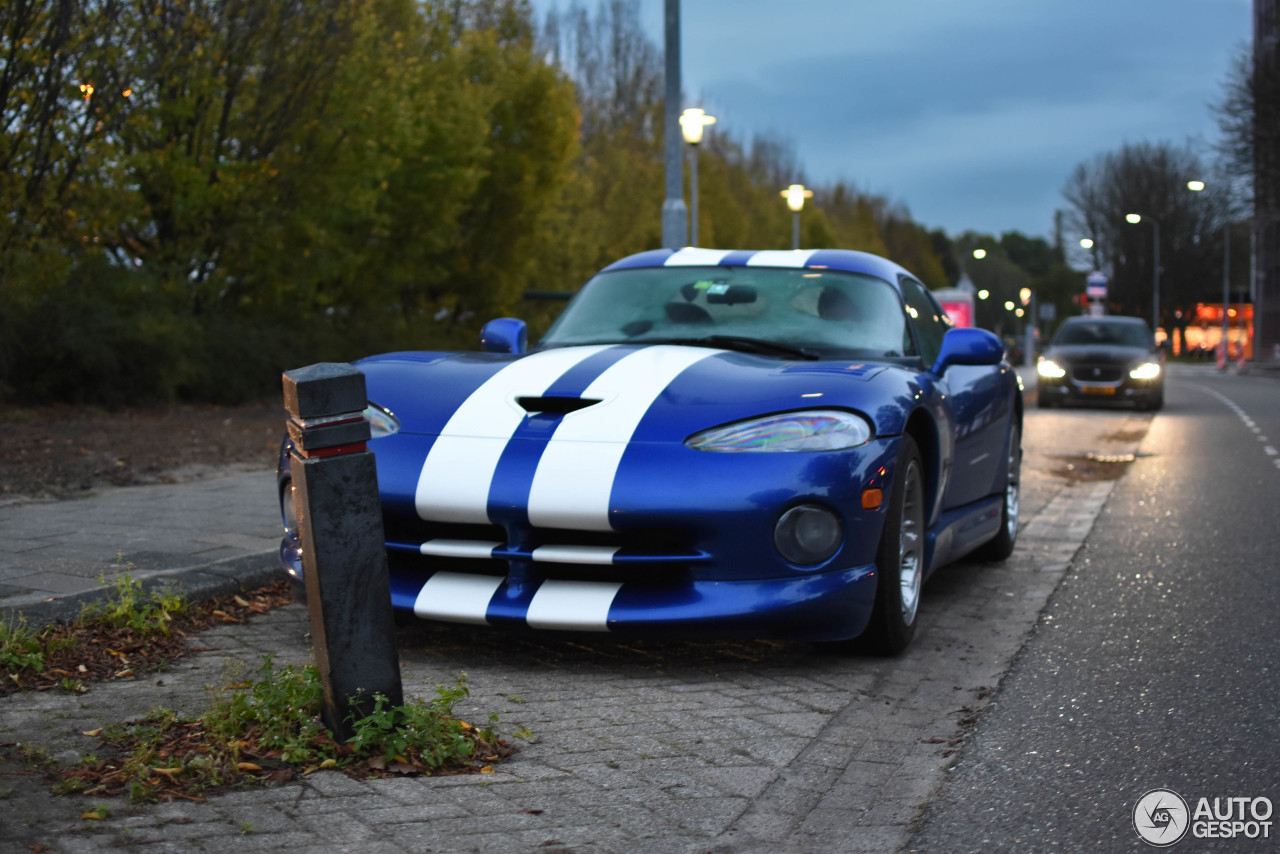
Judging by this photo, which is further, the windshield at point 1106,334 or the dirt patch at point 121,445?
the windshield at point 1106,334

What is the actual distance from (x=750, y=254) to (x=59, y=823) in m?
3.83

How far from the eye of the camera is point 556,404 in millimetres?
4348

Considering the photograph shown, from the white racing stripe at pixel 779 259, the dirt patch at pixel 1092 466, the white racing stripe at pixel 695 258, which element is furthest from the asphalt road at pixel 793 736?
the dirt patch at pixel 1092 466

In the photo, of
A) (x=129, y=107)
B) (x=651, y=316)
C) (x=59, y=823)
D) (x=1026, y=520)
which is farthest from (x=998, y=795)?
(x=129, y=107)

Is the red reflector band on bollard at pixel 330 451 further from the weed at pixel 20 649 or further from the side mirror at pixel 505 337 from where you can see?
the side mirror at pixel 505 337

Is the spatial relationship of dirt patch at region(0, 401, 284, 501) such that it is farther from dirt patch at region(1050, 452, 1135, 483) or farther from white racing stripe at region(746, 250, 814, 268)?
dirt patch at region(1050, 452, 1135, 483)

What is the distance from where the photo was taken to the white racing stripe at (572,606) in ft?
12.7

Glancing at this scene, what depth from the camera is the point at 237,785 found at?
2.95 metres

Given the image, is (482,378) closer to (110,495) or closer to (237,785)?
(237,785)

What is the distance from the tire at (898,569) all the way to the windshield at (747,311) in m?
0.76

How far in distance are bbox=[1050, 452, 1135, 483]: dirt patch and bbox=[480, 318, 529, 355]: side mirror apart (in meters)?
6.00

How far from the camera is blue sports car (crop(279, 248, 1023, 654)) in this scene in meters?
3.94

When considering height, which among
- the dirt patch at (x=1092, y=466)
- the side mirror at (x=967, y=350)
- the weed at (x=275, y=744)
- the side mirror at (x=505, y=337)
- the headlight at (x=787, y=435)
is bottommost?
the dirt patch at (x=1092, y=466)

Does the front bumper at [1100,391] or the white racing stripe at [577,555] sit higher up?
the white racing stripe at [577,555]
